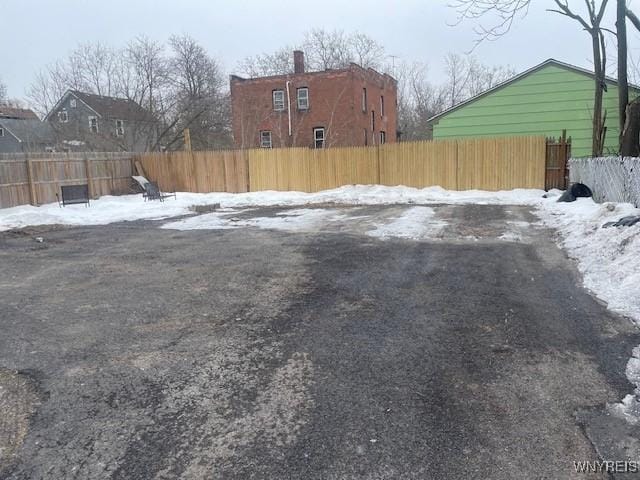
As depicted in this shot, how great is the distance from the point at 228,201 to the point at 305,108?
1401 centimetres

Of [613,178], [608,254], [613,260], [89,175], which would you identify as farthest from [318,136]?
[613,260]

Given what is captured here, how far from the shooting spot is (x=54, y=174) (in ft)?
60.8

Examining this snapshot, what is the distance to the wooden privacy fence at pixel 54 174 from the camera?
16.9 metres

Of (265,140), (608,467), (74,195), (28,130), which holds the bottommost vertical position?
(608,467)

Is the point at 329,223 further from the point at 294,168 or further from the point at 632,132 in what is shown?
the point at 294,168

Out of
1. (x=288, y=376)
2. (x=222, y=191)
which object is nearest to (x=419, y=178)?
(x=222, y=191)

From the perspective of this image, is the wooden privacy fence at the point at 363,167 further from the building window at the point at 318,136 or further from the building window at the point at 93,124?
the building window at the point at 93,124

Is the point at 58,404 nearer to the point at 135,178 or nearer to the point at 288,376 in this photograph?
the point at 288,376

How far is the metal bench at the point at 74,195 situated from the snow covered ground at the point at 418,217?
13.4 inches

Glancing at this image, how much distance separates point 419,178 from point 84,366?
1713 centimetres

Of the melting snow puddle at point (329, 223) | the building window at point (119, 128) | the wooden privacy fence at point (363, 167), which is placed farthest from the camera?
the building window at point (119, 128)

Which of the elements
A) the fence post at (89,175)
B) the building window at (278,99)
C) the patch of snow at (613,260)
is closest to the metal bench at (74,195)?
the fence post at (89,175)

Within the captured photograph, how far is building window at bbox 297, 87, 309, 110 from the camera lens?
31.7 meters

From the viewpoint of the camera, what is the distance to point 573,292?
585 centimetres
